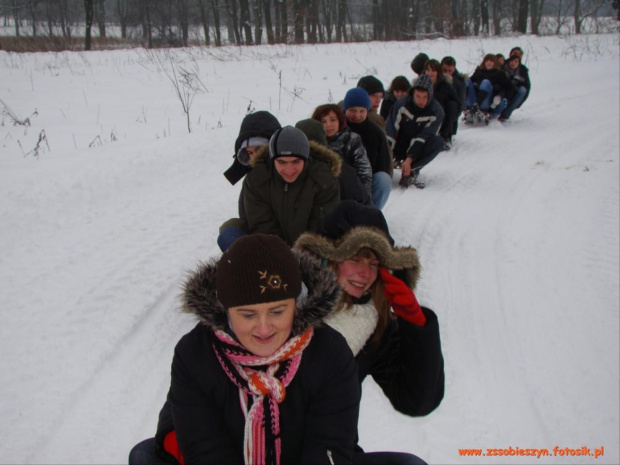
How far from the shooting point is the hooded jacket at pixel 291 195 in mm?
3240

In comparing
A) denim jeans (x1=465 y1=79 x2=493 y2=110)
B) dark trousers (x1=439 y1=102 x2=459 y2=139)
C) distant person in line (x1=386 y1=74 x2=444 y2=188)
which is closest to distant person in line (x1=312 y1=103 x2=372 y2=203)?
distant person in line (x1=386 y1=74 x2=444 y2=188)

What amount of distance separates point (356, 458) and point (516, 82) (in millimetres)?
9495

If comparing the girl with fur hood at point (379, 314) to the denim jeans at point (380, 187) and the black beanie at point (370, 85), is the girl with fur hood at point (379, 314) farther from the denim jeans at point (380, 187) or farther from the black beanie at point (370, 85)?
the black beanie at point (370, 85)

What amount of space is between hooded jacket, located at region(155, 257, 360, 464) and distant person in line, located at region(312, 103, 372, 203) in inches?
111

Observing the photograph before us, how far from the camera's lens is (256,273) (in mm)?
1428

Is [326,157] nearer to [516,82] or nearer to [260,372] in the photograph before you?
[260,372]

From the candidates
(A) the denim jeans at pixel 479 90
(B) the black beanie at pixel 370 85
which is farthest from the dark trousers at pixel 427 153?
(A) the denim jeans at pixel 479 90

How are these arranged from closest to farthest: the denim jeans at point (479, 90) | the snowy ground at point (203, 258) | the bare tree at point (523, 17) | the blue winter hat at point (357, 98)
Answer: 1. the snowy ground at point (203, 258)
2. the blue winter hat at point (357, 98)
3. the denim jeans at point (479, 90)
4. the bare tree at point (523, 17)

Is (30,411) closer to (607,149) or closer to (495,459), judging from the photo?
(495,459)

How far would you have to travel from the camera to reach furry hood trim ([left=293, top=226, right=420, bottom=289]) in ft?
6.39

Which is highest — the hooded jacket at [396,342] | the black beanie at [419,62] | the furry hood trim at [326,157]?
the black beanie at [419,62]

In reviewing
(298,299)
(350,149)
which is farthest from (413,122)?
(298,299)

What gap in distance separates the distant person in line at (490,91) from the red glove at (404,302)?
850 centimetres

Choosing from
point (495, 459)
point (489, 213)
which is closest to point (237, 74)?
point (489, 213)
